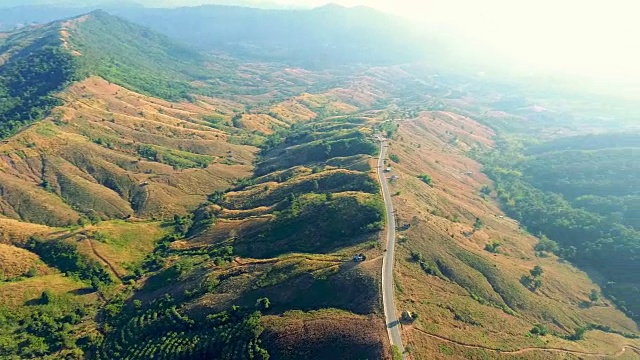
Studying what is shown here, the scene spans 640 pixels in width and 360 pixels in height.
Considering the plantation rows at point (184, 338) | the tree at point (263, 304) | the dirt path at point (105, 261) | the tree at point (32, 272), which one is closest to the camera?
the plantation rows at point (184, 338)

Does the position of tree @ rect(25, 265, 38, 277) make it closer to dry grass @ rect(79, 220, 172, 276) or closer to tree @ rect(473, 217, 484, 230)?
dry grass @ rect(79, 220, 172, 276)

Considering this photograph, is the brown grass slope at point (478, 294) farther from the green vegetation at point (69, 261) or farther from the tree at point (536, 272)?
the green vegetation at point (69, 261)

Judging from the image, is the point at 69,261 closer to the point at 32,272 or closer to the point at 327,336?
the point at 32,272

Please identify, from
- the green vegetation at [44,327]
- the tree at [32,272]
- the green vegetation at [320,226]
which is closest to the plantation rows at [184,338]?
the green vegetation at [44,327]

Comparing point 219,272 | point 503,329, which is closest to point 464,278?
point 503,329

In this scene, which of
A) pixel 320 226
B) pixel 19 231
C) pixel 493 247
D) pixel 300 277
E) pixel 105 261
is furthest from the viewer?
pixel 493 247

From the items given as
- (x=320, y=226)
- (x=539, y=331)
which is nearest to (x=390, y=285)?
(x=539, y=331)

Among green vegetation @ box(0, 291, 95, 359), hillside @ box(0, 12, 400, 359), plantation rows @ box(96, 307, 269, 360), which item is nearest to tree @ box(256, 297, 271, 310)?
hillside @ box(0, 12, 400, 359)

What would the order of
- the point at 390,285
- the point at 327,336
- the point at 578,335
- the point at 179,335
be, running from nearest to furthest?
the point at 327,336
the point at 390,285
the point at 179,335
the point at 578,335

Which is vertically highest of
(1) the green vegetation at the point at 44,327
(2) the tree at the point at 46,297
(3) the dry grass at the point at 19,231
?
(3) the dry grass at the point at 19,231

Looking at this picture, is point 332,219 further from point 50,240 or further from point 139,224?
point 50,240
